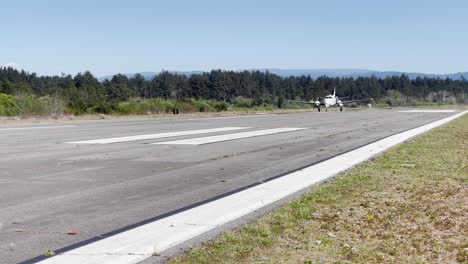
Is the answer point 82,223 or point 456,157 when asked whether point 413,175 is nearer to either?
point 456,157

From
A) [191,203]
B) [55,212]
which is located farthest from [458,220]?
[55,212]

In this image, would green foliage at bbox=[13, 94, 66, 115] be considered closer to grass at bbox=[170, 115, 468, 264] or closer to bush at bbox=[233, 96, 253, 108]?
grass at bbox=[170, 115, 468, 264]

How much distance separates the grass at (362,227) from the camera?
19.1ft

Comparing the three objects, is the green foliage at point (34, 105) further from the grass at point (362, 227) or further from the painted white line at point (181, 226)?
the grass at point (362, 227)

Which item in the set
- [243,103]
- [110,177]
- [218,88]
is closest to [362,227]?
[110,177]

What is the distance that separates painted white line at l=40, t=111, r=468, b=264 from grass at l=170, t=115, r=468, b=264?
39cm

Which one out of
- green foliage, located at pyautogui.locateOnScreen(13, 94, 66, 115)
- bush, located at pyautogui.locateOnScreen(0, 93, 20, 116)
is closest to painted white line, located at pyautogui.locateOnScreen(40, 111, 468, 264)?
green foliage, located at pyautogui.locateOnScreen(13, 94, 66, 115)

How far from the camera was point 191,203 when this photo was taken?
8805 mm

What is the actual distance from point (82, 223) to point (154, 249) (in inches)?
66.0

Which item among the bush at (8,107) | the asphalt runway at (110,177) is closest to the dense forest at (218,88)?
the bush at (8,107)

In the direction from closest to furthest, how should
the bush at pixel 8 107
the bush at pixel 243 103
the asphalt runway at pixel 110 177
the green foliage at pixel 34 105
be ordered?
the asphalt runway at pixel 110 177 → the bush at pixel 8 107 → the green foliage at pixel 34 105 → the bush at pixel 243 103

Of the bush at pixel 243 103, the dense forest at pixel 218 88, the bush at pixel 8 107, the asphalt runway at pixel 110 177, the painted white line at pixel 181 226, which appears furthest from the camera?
the bush at pixel 243 103

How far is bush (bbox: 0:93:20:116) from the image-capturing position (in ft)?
140

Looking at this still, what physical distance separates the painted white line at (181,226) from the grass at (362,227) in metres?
0.39
